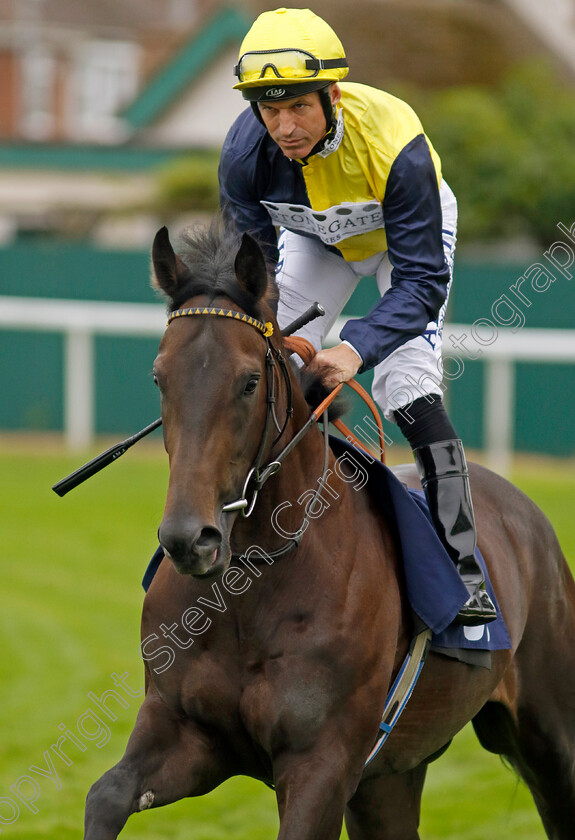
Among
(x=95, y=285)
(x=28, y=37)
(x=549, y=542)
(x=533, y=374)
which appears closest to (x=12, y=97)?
(x=28, y=37)

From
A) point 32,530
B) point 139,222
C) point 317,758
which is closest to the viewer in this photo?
point 317,758

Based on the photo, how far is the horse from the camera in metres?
2.86

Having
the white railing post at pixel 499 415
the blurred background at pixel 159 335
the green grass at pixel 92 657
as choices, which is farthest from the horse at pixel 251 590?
the white railing post at pixel 499 415

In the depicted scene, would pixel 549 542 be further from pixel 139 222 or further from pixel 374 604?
pixel 139 222

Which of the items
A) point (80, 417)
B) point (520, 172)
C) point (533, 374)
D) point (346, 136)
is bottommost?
point (80, 417)

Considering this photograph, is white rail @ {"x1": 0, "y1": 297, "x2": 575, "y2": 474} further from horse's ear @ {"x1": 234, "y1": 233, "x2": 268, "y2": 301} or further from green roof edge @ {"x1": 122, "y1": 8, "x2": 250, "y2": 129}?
green roof edge @ {"x1": 122, "y1": 8, "x2": 250, "y2": 129}

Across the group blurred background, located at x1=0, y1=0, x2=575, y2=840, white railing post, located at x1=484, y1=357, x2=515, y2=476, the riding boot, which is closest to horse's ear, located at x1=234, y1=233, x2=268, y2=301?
the riding boot

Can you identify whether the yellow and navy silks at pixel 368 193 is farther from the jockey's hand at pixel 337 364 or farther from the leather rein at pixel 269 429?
the leather rein at pixel 269 429

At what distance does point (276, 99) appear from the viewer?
10.7 ft

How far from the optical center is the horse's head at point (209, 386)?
2.73 metres

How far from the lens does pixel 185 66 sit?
74.1 feet

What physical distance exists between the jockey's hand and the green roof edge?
1877cm

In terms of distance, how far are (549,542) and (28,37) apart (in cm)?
2907

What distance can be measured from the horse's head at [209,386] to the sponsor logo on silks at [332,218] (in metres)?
0.48
